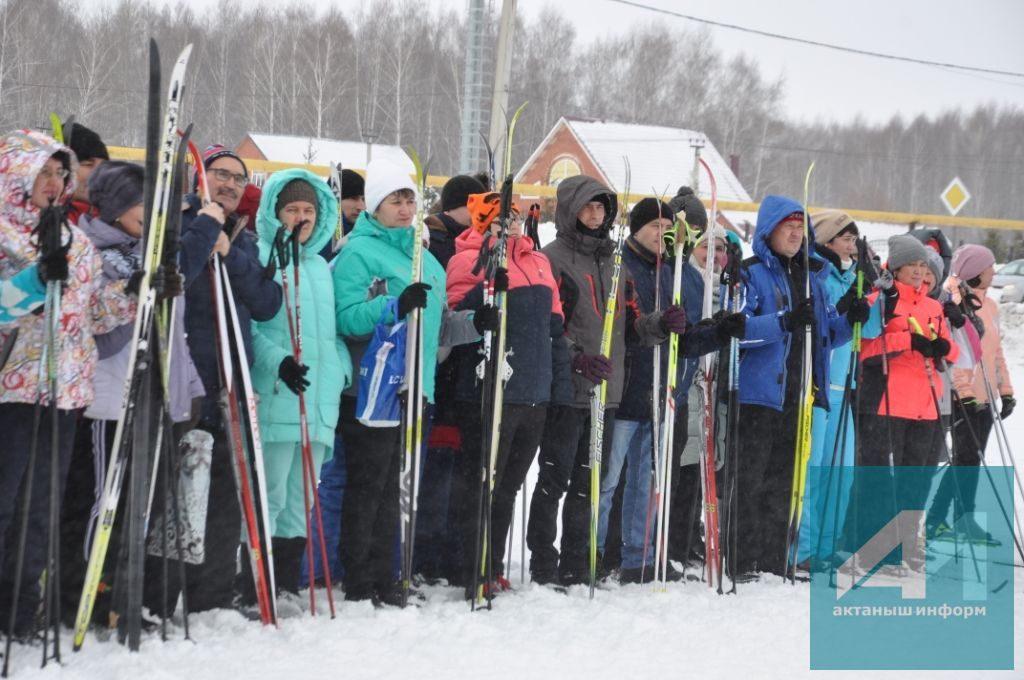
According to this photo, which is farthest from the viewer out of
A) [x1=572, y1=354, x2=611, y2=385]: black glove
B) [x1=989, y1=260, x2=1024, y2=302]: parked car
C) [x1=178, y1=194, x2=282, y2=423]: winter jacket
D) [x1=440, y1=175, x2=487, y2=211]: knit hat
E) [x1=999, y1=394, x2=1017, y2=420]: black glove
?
[x1=989, y1=260, x2=1024, y2=302]: parked car

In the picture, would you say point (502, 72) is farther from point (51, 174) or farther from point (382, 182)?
point (51, 174)

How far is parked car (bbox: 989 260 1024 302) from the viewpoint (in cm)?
2389

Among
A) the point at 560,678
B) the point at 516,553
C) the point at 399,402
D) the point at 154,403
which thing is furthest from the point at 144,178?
the point at 516,553

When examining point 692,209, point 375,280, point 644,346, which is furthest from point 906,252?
point 375,280

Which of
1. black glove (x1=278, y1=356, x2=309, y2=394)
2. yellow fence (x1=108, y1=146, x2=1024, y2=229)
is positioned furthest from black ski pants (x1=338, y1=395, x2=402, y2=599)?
yellow fence (x1=108, y1=146, x2=1024, y2=229)

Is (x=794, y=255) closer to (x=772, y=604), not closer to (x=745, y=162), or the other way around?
(x=772, y=604)

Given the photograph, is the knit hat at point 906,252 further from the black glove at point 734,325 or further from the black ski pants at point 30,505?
the black ski pants at point 30,505

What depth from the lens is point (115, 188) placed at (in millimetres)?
3824

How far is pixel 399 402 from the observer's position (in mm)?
4457

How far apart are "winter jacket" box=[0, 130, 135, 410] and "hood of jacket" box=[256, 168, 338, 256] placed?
89 centimetres

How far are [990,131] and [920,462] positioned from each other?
89016mm

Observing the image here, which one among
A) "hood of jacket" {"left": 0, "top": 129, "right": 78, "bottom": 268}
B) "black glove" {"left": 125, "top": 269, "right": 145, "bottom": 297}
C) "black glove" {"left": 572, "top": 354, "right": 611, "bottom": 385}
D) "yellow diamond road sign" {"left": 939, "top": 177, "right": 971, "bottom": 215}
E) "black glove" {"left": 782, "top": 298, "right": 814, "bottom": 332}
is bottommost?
"black glove" {"left": 572, "top": 354, "right": 611, "bottom": 385}

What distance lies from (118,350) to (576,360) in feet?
6.81

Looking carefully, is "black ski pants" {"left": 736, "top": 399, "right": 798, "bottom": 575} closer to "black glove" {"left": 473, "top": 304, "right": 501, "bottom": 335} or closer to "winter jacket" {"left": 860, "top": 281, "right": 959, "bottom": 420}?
"winter jacket" {"left": 860, "top": 281, "right": 959, "bottom": 420}
